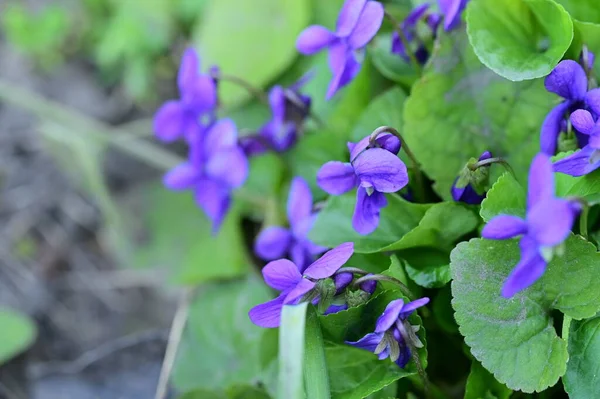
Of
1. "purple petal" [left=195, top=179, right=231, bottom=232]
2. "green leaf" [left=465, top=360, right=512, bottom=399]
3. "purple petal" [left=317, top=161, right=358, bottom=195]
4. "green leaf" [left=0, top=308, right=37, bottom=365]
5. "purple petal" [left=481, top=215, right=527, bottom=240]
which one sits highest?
"purple petal" [left=481, top=215, right=527, bottom=240]

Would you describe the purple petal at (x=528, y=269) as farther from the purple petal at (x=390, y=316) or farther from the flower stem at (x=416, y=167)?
the flower stem at (x=416, y=167)

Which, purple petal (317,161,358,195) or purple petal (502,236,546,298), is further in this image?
purple petal (317,161,358,195)

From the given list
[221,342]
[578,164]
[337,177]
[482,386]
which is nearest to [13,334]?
[221,342]

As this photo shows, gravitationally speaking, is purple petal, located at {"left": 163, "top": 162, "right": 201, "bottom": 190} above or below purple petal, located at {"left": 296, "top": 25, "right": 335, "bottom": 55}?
below

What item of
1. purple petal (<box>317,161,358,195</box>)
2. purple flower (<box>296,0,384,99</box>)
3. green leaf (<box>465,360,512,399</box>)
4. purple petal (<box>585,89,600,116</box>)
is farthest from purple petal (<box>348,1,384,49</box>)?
green leaf (<box>465,360,512,399</box>)

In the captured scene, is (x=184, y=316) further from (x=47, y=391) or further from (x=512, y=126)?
(x=512, y=126)

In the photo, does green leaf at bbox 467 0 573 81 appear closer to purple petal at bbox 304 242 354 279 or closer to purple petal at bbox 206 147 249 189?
purple petal at bbox 304 242 354 279

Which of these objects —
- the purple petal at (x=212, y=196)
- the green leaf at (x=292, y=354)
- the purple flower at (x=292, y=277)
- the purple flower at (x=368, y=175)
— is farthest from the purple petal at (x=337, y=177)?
the purple petal at (x=212, y=196)
